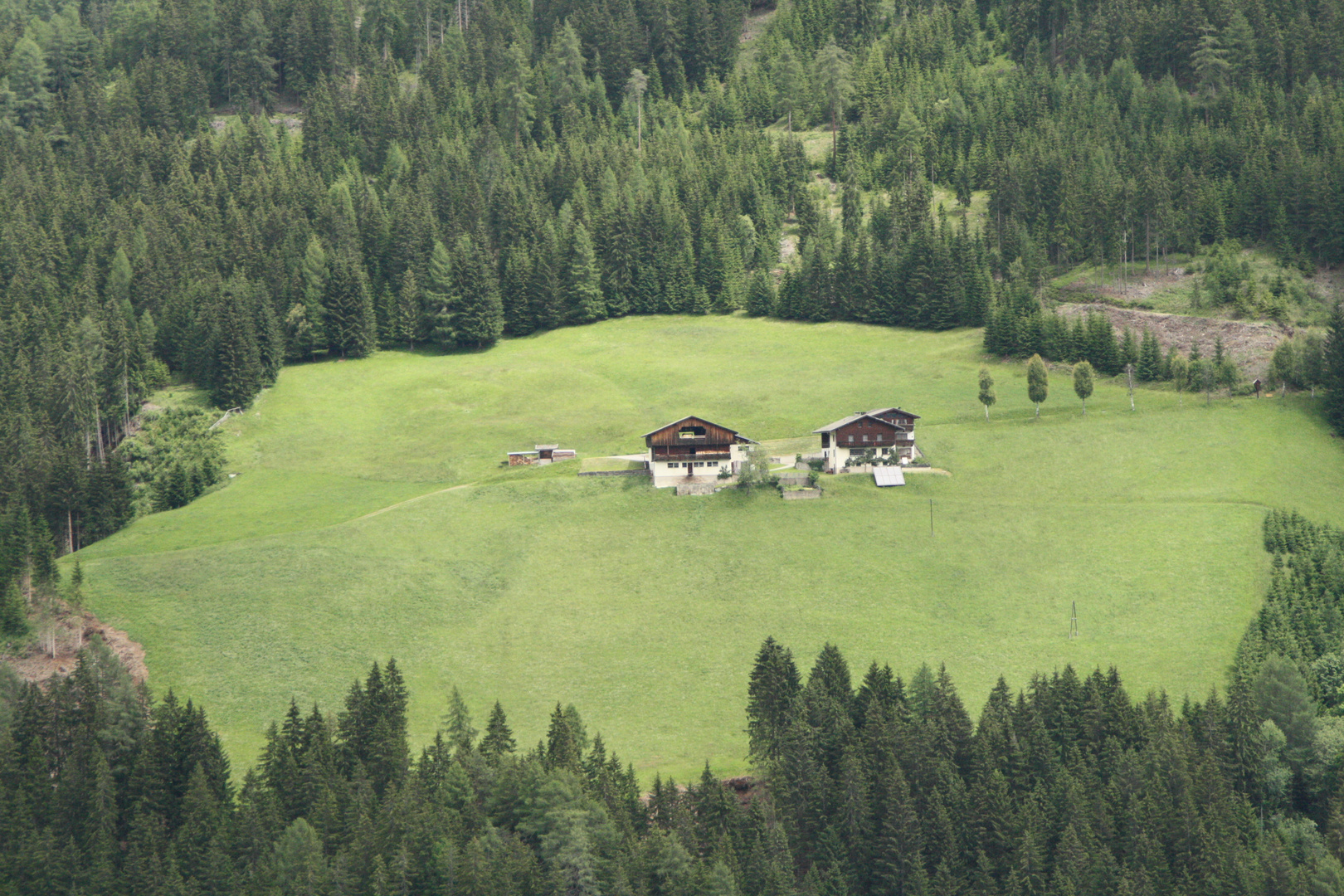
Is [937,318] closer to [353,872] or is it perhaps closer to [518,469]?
[518,469]

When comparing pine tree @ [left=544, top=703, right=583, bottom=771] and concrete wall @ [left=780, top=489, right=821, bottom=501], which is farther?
concrete wall @ [left=780, top=489, right=821, bottom=501]

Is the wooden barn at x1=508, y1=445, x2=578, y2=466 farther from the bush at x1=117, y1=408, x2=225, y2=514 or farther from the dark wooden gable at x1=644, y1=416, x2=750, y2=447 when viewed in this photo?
the bush at x1=117, y1=408, x2=225, y2=514

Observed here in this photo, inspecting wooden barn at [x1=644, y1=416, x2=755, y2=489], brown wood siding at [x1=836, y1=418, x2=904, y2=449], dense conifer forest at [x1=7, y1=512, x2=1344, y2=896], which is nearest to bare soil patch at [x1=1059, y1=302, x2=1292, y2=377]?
brown wood siding at [x1=836, y1=418, x2=904, y2=449]

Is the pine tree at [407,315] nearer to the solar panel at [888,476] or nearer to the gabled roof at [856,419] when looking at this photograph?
the gabled roof at [856,419]

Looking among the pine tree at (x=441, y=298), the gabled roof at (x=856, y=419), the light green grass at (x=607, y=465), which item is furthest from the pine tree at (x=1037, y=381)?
the pine tree at (x=441, y=298)

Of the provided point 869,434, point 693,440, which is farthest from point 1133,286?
point 693,440

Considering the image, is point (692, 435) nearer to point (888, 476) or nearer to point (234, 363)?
point (888, 476)
